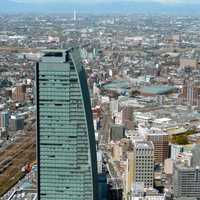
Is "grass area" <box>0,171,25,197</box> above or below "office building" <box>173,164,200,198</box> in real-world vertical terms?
below

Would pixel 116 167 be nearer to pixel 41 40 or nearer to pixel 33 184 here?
pixel 33 184

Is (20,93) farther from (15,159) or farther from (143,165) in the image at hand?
(143,165)

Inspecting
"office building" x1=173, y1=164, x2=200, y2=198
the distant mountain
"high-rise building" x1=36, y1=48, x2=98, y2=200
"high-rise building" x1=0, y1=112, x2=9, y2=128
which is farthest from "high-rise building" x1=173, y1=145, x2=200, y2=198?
the distant mountain

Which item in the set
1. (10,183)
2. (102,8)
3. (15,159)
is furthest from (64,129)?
(102,8)

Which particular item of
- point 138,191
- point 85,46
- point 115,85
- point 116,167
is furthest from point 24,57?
point 138,191

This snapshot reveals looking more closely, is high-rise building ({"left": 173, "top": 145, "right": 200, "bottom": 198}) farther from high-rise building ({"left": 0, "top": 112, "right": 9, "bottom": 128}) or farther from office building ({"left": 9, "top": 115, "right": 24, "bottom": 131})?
high-rise building ({"left": 0, "top": 112, "right": 9, "bottom": 128})

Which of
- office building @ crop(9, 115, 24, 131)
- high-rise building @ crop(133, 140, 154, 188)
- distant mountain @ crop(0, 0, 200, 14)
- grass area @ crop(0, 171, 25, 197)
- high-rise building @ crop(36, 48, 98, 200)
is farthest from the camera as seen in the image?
distant mountain @ crop(0, 0, 200, 14)
